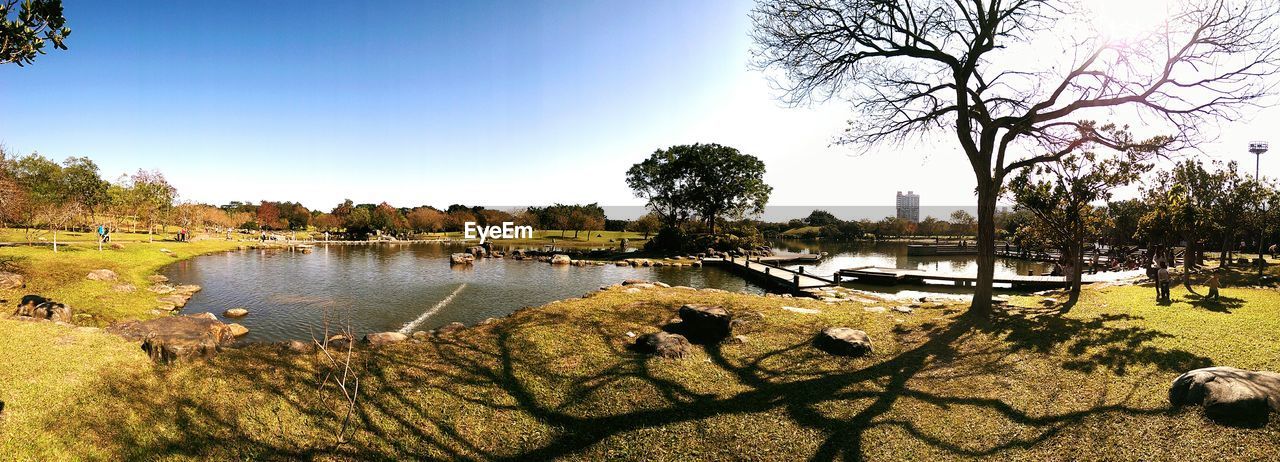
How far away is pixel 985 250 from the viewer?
1102 cm

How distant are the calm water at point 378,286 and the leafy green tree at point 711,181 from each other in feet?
41.6

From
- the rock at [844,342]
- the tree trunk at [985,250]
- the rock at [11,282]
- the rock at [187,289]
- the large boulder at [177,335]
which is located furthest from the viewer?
→ the rock at [187,289]

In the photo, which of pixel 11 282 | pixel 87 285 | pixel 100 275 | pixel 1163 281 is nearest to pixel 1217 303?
pixel 1163 281

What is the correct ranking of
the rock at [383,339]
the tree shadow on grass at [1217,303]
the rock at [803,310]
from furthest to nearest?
the rock at [803,310], the rock at [383,339], the tree shadow on grass at [1217,303]

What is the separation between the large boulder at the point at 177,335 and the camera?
24.4 feet

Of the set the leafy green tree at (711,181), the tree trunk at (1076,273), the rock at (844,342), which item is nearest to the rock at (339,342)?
the rock at (844,342)

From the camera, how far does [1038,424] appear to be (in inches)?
208

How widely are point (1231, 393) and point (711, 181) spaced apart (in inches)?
1655

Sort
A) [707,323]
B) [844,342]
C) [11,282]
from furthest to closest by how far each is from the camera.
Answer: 1. [11,282]
2. [707,323]
3. [844,342]

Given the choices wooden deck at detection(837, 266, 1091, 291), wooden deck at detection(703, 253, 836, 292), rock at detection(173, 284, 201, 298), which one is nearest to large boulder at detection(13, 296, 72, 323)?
rock at detection(173, 284, 201, 298)

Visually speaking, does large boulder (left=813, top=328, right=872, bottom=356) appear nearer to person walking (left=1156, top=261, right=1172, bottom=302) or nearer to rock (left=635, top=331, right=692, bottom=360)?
rock (left=635, top=331, right=692, bottom=360)

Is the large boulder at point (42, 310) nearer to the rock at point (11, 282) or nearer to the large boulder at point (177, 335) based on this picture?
the large boulder at point (177, 335)

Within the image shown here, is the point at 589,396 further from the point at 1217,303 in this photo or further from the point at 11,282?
the point at 11,282

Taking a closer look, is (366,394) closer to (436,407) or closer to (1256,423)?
(436,407)
